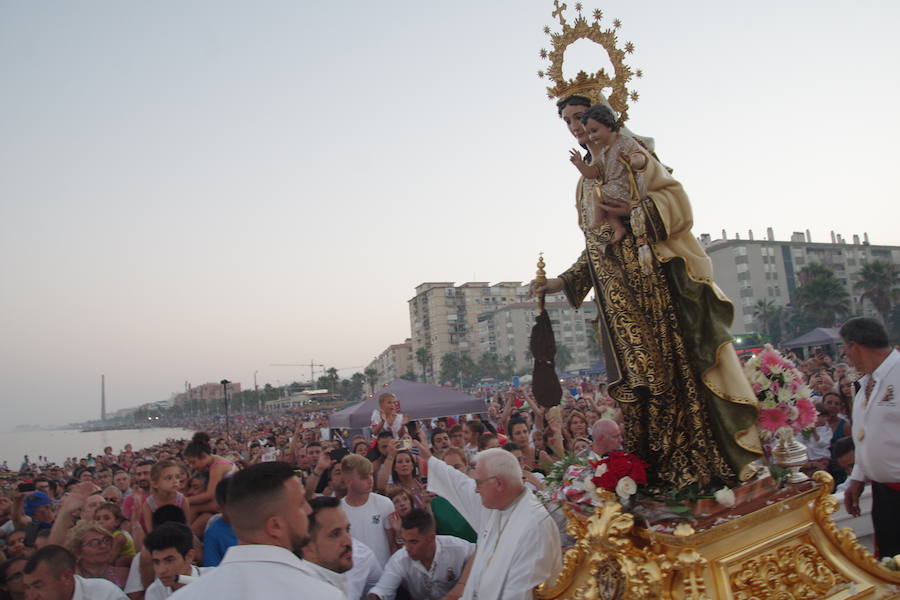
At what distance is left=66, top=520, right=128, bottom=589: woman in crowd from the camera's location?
→ 17.7ft

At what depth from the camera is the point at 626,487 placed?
3.37 m

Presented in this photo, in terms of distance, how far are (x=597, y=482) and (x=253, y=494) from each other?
187cm

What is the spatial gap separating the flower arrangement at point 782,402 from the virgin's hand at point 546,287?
1.33 meters

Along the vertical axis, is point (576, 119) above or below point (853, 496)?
above

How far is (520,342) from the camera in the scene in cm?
11388

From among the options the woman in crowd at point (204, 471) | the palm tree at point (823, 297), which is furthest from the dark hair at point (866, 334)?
the palm tree at point (823, 297)

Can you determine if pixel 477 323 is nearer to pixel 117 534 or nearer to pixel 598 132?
pixel 117 534

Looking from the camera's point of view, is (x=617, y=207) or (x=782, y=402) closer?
(x=782, y=402)

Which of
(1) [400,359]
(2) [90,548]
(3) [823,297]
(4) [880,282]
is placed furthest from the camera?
(1) [400,359]

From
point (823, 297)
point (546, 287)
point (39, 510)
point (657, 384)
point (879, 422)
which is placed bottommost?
point (39, 510)

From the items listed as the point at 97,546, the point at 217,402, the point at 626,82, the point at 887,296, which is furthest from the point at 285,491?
the point at 217,402

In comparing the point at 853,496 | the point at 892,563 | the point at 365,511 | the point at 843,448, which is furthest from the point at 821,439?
the point at 365,511

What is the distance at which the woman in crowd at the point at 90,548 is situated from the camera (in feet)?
17.7

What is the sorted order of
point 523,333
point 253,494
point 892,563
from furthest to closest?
point 523,333, point 892,563, point 253,494
